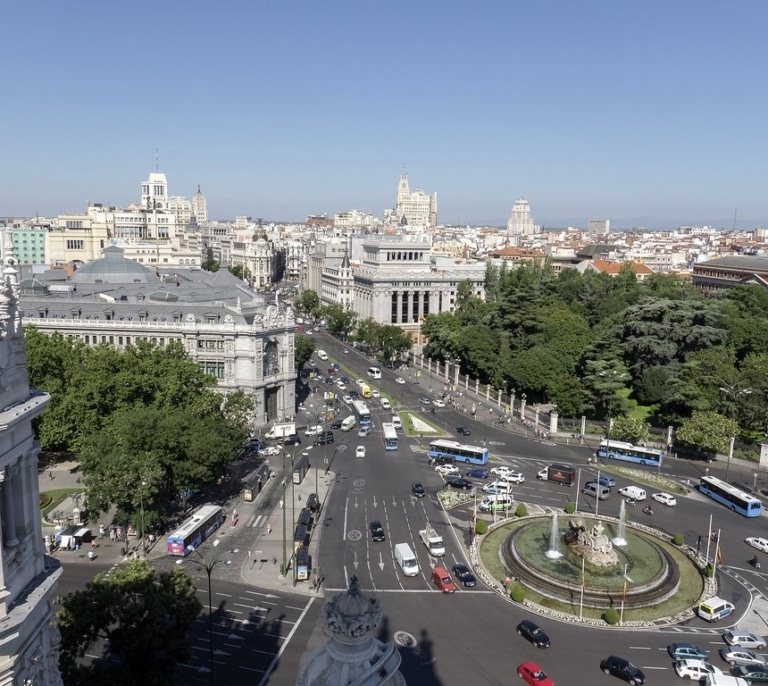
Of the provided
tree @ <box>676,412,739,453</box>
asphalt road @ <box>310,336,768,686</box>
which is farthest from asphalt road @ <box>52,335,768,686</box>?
tree @ <box>676,412,739,453</box>

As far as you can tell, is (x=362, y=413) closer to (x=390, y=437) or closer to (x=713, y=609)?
(x=390, y=437)

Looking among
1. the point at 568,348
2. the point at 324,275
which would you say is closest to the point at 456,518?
the point at 568,348

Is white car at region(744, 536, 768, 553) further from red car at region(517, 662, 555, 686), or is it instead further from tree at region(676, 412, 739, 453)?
red car at region(517, 662, 555, 686)

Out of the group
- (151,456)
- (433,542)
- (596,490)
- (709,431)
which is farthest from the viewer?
(709,431)

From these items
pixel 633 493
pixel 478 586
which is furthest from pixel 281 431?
pixel 633 493

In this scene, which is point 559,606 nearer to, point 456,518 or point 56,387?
point 456,518

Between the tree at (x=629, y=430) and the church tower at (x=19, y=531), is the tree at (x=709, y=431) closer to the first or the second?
the tree at (x=629, y=430)

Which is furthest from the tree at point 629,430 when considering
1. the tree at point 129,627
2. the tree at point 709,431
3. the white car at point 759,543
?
the tree at point 129,627
